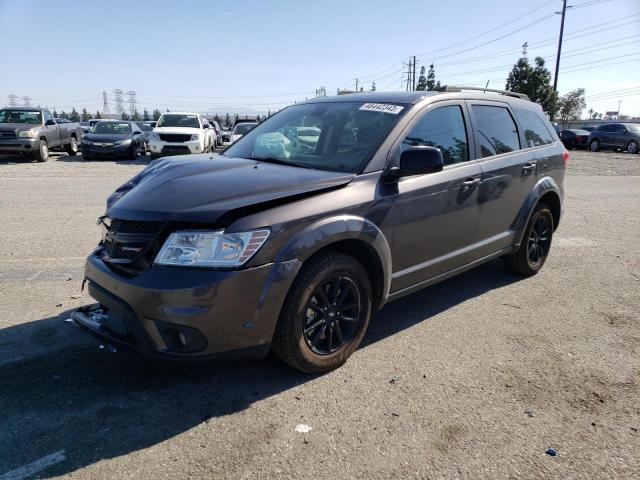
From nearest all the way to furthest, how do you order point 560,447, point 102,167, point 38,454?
point 38,454 → point 560,447 → point 102,167

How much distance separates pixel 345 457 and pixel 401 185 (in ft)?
6.16

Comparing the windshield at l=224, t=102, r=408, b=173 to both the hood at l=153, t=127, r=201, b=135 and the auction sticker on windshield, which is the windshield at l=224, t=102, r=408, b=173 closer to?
the auction sticker on windshield

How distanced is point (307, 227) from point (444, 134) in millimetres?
1772

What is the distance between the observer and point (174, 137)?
17516 mm

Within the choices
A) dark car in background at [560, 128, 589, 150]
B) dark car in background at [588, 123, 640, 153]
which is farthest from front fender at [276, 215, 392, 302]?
dark car in background at [560, 128, 589, 150]

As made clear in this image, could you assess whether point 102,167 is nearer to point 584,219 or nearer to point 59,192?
point 59,192

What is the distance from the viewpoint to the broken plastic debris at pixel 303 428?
2674mm

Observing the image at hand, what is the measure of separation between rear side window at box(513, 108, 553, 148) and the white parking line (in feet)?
15.7

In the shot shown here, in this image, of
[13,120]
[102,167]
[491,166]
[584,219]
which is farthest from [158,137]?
[491,166]

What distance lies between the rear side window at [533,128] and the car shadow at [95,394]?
2.69 m

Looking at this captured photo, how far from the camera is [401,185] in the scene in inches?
139

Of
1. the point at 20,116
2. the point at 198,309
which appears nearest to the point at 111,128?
the point at 20,116

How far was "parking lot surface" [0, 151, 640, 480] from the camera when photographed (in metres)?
2.44

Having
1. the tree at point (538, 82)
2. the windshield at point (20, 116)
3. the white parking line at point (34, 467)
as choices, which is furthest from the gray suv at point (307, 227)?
the tree at point (538, 82)
